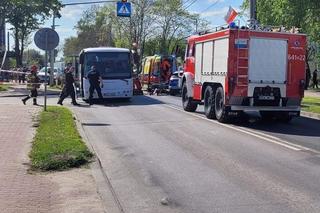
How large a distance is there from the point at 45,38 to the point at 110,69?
26.5 ft

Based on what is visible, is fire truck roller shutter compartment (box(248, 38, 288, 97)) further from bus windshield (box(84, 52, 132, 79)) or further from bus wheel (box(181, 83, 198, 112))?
bus windshield (box(84, 52, 132, 79))

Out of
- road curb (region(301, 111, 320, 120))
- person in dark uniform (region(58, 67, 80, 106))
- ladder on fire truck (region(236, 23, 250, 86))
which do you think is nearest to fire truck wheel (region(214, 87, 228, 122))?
ladder on fire truck (region(236, 23, 250, 86))

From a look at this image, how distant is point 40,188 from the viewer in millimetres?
8141

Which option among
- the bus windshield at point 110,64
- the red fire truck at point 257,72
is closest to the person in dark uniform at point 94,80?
the bus windshield at point 110,64

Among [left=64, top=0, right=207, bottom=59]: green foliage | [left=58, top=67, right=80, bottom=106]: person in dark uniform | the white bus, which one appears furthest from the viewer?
[left=64, top=0, right=207, bottom=59]: green foliage

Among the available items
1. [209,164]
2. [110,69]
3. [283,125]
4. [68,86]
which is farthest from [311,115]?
[209,164]

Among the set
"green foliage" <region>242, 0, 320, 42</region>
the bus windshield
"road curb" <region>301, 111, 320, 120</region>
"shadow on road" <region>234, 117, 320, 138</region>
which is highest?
"green foliage" <region>242, 0, 320, 42</region>

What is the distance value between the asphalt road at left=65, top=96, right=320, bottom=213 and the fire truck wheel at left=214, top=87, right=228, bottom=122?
30 centimetres

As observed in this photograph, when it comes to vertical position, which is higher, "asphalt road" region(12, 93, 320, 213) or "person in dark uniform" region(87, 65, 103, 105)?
"person in dark uniform" region(87, 65, 103, 105)

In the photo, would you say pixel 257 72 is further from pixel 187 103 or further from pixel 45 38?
pixel 45 38

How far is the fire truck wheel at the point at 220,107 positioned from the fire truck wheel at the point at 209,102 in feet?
1.23

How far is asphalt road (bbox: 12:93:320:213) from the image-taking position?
7.66 meters

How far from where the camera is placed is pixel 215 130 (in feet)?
51.1

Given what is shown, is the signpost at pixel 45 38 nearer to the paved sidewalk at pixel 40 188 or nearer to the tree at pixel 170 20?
the paved sidewalk at pixel 40 188
